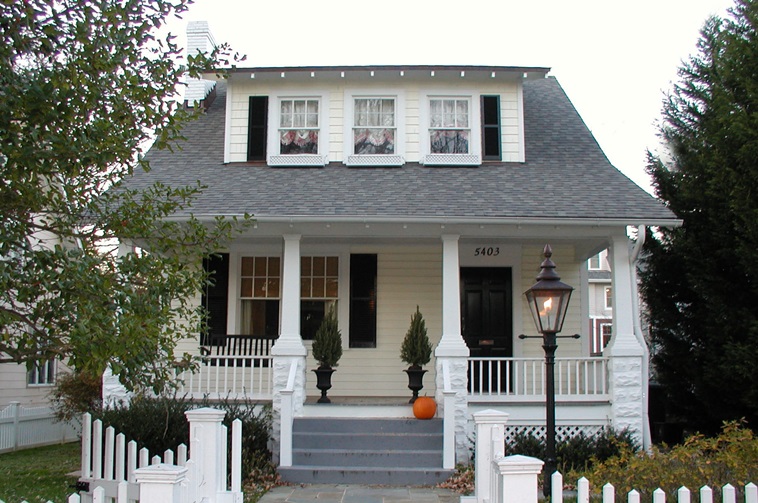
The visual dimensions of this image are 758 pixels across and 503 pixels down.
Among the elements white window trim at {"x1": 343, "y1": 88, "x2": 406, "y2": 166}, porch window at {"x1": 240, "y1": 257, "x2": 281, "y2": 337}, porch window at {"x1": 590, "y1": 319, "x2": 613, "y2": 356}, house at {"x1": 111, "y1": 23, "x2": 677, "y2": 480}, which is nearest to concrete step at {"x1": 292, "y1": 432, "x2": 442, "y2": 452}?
house at {"x1": 111, "y1": 23, "x2": 677, "y2": 480}

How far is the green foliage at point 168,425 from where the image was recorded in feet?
30.7

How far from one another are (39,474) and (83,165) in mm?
7017

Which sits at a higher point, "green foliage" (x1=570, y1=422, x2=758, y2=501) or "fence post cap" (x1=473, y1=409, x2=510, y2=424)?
"fence post cap" (x1=473, y1=409, x2=510, y2=424)

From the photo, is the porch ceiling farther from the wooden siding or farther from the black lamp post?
the black lamp post

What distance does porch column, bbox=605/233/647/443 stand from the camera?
34.5ft

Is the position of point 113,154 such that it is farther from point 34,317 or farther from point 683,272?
point 683,272

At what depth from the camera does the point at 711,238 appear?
37.6ft

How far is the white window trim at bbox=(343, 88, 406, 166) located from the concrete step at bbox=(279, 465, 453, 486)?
5.25m

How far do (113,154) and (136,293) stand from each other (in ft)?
3.29

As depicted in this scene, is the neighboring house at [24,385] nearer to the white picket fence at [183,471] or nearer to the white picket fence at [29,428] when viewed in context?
the white picket fence at [29,428]

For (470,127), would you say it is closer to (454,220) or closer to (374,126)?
(374,126)

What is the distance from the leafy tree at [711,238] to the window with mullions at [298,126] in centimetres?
583

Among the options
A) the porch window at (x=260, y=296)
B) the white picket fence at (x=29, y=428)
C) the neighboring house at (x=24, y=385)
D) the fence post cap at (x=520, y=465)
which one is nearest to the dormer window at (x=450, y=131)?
the porch window at (x=260, y=296)

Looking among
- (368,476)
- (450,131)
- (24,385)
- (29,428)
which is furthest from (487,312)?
(24,385)
